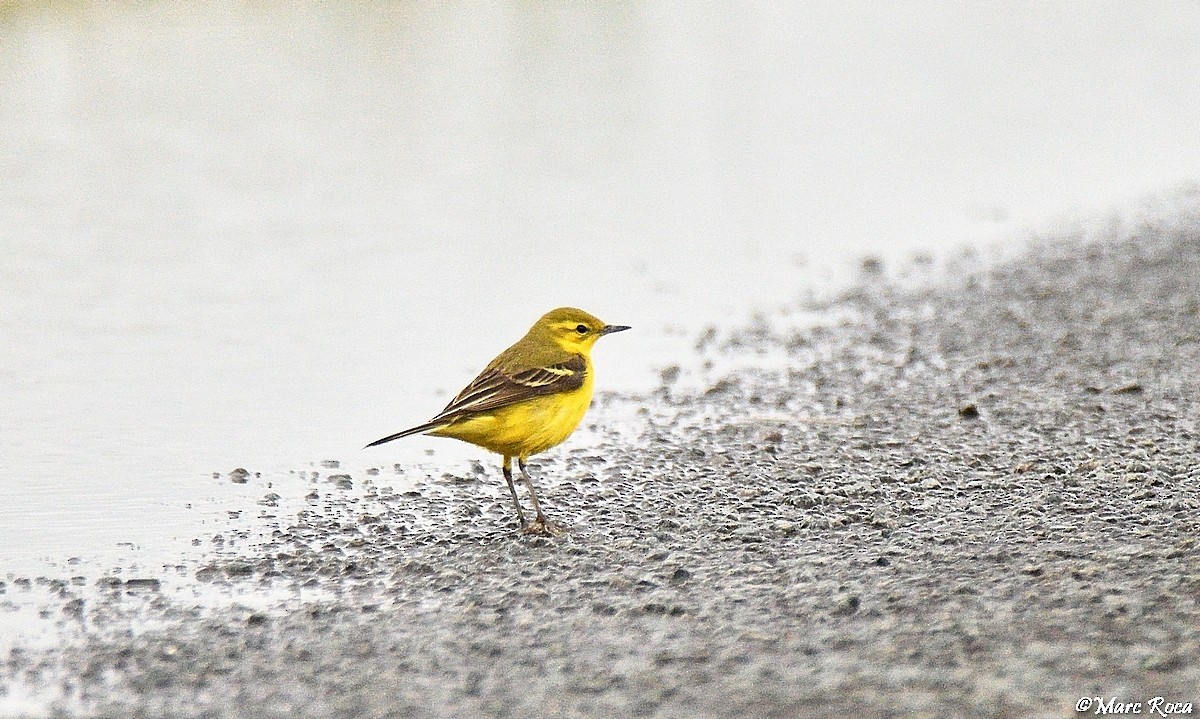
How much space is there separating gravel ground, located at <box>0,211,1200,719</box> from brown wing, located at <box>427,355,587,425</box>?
1.81 feet

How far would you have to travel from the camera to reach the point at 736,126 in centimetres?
2041

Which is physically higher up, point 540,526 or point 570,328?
point 570,328

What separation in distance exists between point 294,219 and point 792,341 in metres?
5.89

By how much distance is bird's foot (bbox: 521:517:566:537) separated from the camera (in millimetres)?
6992

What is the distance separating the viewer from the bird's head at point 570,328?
7.88 meters

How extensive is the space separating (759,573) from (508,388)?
63.5 inches

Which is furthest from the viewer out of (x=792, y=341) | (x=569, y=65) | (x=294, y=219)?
(x=569, y=65)

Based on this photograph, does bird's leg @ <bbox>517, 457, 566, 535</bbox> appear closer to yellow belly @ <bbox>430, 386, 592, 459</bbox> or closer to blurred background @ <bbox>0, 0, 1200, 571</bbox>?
yellow belly @ <bbox>430, 386, 592, 459</bbox>

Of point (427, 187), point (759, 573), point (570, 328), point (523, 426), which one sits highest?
point (427, 187)

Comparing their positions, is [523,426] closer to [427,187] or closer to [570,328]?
[570,328]

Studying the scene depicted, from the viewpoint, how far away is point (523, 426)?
24.0 feet

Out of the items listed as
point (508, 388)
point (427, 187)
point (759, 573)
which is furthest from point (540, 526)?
point (427, 187)

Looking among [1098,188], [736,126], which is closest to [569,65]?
[736,126]

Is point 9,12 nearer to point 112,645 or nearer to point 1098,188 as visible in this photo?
point 1098,188
